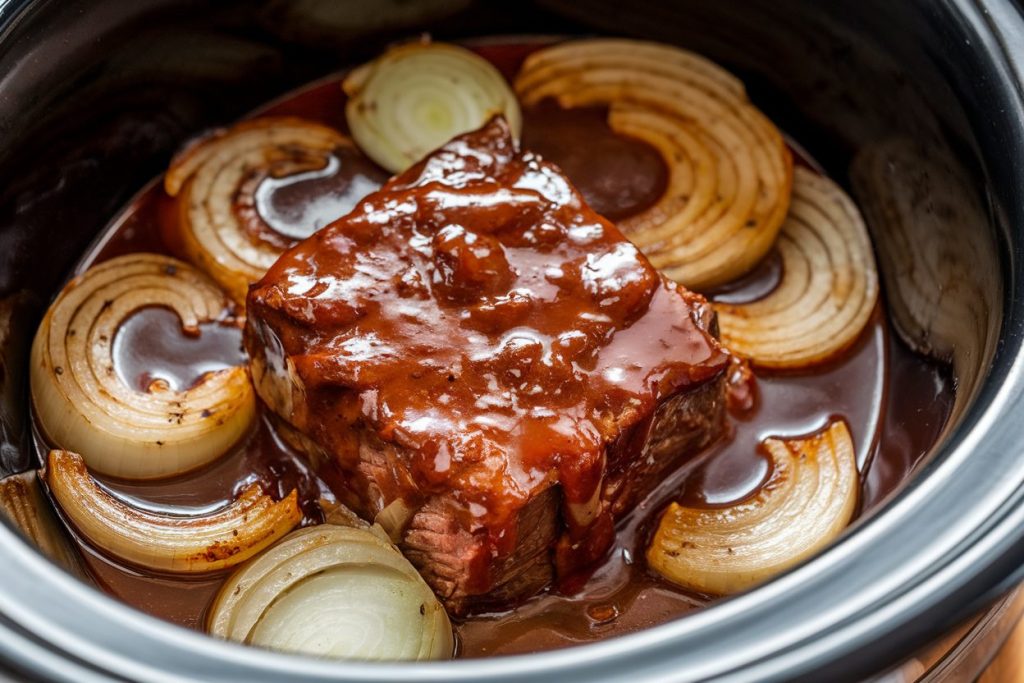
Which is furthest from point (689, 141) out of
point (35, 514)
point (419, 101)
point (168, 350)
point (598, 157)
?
point (35, 514)

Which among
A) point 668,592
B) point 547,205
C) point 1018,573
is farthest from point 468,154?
point 1018,573

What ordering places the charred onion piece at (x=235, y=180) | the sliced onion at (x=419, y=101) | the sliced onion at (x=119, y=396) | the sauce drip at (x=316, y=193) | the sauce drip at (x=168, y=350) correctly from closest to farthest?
the sliced onion at (x=119, y=396) < the sauce drip at (x=168, y=350) < the charred onion piece at (x=235, y=180) < the sauce drip at (x=316, y=193) < the sliced onion at (x=419, y=101)

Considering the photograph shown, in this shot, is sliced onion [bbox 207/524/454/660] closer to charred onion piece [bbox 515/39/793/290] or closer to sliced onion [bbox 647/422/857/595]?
sliced onion [bbox 647/422/857/595]

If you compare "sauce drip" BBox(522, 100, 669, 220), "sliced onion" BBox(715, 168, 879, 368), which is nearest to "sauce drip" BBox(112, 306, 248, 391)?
"sauce drip" BBox(522, 100, 669, 220)

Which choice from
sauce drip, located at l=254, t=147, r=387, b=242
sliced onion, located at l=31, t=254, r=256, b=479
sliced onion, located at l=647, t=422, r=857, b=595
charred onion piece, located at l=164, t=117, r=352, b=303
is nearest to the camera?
sliced onion, located at l=647, t=422, r=857, b=595

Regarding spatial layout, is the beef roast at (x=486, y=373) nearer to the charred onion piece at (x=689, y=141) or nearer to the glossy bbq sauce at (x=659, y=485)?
the glossy bbq sauce at (x=659, y=485)

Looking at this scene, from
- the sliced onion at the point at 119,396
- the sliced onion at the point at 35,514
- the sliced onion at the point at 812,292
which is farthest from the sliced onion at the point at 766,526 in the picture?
the sliced onion at the point at 35,514
